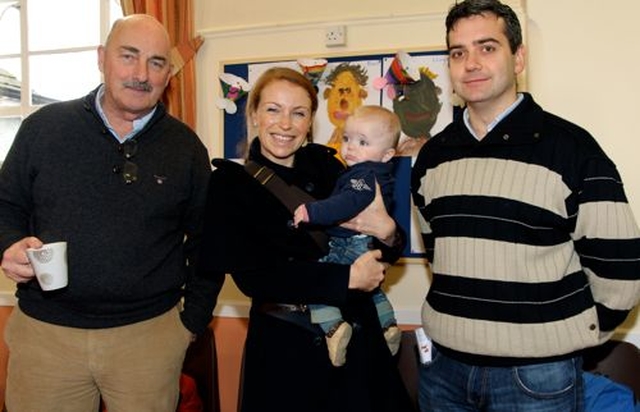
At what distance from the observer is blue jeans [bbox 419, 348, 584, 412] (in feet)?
5.19

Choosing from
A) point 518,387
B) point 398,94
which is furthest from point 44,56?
point 518,387

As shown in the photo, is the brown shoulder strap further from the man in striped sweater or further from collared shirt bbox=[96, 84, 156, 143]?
collared shirt bbox=[96, 84, 156, 143]

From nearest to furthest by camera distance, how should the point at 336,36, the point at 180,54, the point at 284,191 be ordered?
the point at 284,191 < the point at 336,36 < the point at 180,54

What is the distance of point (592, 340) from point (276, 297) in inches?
36.4

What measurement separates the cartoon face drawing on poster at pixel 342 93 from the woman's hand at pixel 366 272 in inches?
49.3

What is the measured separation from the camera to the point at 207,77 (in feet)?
10.3

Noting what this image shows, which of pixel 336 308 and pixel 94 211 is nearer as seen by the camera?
pixel 336 308

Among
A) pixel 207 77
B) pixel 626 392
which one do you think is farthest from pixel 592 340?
pixel 207 77

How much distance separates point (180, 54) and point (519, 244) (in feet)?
7.22

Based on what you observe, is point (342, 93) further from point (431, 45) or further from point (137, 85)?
point (137, 85)

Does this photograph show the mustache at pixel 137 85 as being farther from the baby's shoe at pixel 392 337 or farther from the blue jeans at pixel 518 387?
the blue jeans at pixel 518 387

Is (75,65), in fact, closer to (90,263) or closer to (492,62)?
(90,263)

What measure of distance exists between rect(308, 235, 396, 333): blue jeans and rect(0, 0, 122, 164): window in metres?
2.55

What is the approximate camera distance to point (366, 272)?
1659 millimetres
